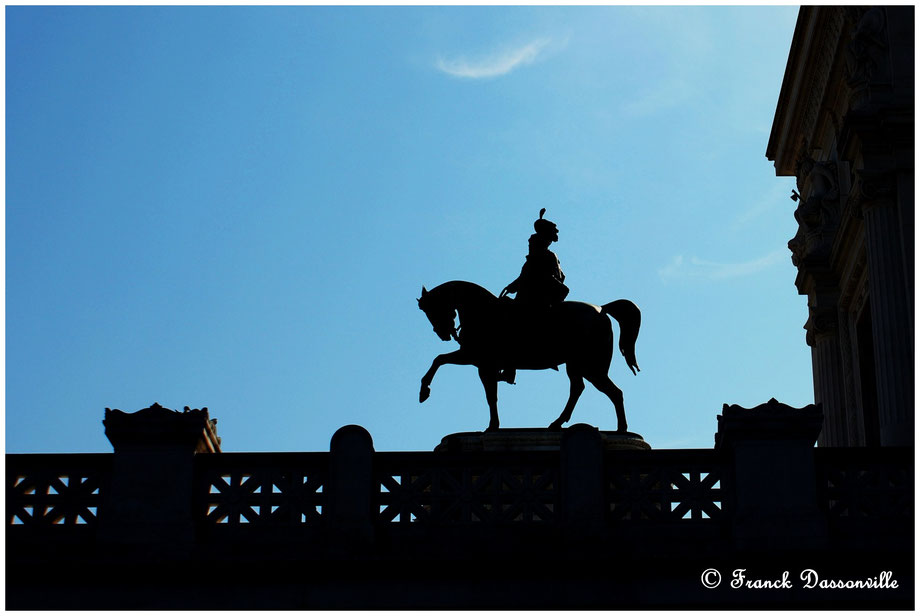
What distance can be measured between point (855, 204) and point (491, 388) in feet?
27.4

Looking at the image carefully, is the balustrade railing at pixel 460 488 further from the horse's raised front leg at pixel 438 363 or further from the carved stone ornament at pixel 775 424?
the horse's raised front leg at pixel 438 363

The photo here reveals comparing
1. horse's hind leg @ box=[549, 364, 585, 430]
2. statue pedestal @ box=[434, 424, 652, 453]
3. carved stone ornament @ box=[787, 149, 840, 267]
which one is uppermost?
carved stone ornament @ box=[787, 149, 840, 267]

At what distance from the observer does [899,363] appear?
73.3ft

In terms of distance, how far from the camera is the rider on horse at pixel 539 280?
65.2 feet

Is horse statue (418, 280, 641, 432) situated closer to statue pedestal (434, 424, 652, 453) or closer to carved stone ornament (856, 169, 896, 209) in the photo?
statue pedestal (434, 424, 652, 453)

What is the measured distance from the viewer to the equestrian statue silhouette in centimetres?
1961

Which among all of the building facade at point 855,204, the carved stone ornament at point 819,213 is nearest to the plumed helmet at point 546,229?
the building facade at point 855,204

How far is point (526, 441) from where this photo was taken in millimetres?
18562

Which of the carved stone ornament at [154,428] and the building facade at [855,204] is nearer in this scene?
the carved stone ornament at [154,428]

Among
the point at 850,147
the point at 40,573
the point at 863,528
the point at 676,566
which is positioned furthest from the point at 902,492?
the point at 850,147

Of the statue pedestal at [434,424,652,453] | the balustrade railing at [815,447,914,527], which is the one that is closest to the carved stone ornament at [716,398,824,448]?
the balustrade railing at [815,447,914,527]

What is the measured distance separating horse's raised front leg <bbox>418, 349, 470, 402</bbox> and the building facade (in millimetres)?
6467

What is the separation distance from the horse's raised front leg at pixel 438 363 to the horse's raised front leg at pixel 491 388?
1.00ft

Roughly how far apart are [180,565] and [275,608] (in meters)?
1.05
